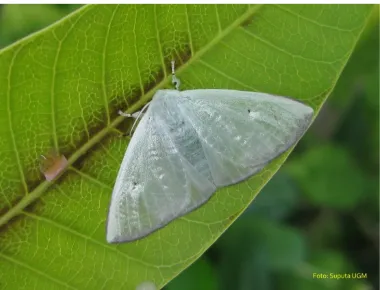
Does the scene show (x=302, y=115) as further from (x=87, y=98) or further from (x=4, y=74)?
(x=4, y=74)

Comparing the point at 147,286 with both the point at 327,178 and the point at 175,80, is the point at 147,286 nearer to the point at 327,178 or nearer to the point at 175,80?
the point at 175,80

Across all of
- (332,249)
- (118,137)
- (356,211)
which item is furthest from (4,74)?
(356,211)

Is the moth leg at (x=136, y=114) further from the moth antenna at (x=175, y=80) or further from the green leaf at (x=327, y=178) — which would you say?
Result: the green leaf at (x=327, y=178)

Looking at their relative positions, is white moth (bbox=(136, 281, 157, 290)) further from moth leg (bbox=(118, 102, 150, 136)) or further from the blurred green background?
the blurred green background

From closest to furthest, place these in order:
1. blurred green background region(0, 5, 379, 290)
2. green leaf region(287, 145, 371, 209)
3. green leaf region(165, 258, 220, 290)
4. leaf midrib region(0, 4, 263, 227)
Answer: leaf midrib region(0, 4, 263, 227)
green leaf region(165, 258, 220, 290)
blurred green background region(0, 5, 379, 290)
green leaf region(287, 145, 371, 209)

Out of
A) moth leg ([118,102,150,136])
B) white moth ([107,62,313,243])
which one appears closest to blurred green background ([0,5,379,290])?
white moth ([107,62,313,243])
